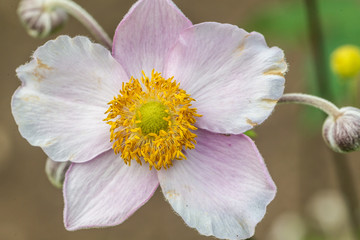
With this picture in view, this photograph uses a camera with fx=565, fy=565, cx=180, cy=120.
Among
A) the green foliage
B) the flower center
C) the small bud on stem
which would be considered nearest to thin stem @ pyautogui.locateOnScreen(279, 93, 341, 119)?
the small bud on stem

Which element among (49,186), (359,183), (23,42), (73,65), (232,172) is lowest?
(359,183)

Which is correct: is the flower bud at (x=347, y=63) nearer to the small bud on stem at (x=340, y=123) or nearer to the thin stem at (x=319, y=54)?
the thin stem at (x=319, y=54)

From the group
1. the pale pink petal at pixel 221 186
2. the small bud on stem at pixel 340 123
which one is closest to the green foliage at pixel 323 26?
the small bud on stem at pixel 340 123

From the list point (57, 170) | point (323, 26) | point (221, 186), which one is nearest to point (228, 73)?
point (221, 186)

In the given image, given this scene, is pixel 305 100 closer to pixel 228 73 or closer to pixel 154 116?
pixel 228 73

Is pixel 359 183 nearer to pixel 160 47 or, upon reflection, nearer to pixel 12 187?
pixel 12 187

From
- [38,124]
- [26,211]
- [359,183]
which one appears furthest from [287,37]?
[26,211]
